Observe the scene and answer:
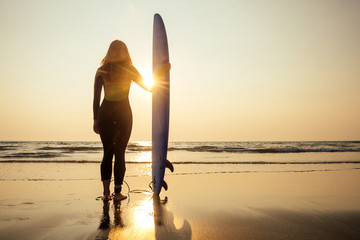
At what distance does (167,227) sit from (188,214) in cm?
45

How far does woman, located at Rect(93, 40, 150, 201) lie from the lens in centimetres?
288

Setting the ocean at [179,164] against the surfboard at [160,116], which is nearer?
the surfboard at [160,116]

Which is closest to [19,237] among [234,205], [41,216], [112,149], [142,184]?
[41,216]

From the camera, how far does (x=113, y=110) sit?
9.45 feet

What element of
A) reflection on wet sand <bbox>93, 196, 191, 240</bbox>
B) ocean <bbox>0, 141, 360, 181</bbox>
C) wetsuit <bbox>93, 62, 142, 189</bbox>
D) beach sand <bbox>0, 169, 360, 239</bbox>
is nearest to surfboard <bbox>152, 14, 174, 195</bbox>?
beach sand <bbox>0, 169, 360, 239</bbox>

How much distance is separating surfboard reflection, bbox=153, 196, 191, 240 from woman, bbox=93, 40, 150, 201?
727 mm

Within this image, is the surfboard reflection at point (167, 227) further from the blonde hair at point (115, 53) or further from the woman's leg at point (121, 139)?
the blonde hair at point (115, 53)

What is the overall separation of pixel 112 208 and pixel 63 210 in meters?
0.49

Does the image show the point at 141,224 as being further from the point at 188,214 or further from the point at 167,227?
the point at 188,214

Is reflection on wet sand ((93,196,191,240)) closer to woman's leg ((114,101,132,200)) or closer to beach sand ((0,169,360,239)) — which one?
beach sand ((0,169,360,239))

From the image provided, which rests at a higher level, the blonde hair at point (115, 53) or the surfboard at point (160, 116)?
the blonde hair at point (115, 53)

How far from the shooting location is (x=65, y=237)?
1.72 metres

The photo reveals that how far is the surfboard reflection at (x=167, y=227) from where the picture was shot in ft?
5.74

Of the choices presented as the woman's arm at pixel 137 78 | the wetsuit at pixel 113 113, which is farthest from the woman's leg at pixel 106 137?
the woman's arm at pixel 137 78
